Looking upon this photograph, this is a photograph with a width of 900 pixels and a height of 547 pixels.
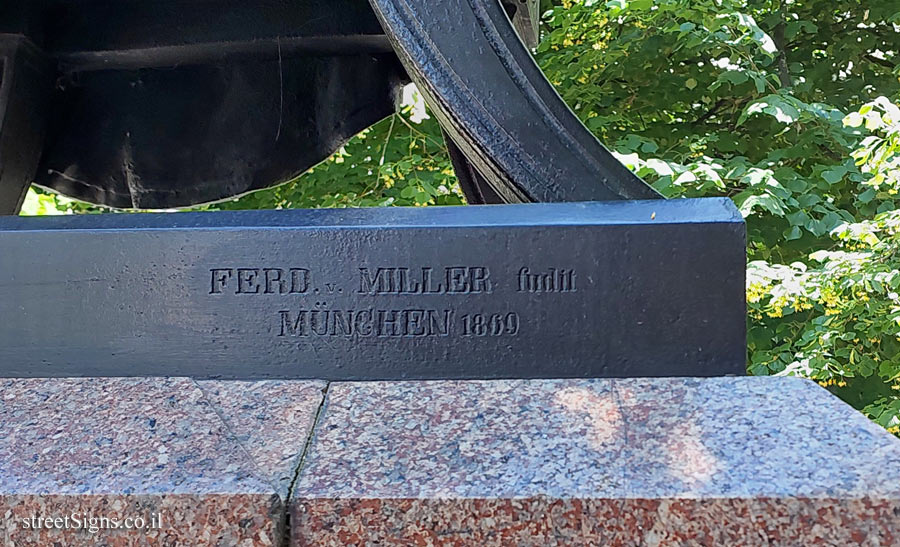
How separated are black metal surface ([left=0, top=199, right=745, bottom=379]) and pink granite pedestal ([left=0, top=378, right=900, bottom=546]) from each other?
0.40 feet

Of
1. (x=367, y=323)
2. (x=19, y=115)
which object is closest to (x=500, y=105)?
(x=367, y=323)

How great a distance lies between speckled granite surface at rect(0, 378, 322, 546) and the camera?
116cm

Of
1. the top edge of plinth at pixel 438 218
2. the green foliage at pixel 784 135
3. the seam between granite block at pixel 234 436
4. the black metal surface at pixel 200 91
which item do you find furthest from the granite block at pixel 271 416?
the green foliage at pixel 784 135

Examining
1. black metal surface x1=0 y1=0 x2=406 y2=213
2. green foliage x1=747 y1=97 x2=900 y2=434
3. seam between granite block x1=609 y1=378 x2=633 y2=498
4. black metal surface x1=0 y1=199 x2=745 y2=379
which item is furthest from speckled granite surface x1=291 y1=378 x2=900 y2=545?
green foliage x1=747 y1=97 x2=900 y2=434

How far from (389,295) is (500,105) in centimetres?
45

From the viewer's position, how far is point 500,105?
1.74 metres

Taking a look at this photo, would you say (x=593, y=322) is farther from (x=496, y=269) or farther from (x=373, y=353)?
(x=373, y=353)

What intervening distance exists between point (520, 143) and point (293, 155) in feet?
5.67

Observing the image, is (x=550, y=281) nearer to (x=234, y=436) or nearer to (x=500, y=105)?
(x=500, y=105)

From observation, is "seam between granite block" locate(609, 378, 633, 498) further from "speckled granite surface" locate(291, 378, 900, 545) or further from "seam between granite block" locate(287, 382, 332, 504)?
"seam between granite block" locate(287, 382, 332, 504)

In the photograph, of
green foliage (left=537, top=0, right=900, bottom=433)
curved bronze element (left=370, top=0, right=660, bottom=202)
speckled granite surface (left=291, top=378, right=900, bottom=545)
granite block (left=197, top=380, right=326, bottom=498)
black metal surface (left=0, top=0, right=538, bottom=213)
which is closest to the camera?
speckled granite surface (left=291, top=378, right=900, bottom=545)

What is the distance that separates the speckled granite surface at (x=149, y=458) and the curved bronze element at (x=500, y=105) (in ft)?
1.97

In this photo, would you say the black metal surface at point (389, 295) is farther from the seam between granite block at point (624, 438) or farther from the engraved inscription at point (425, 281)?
the seam between granite block at point (624, 438)

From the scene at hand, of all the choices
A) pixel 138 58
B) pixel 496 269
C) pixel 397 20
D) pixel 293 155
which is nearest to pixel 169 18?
pixel 138 58
